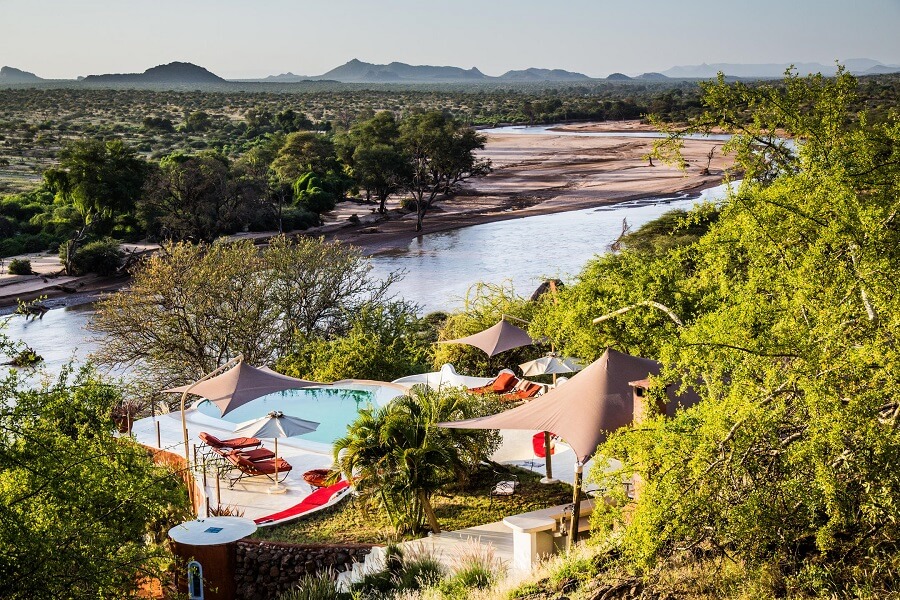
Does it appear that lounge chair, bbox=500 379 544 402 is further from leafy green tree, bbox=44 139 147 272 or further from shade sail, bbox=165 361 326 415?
leafy green tree, bbox=44 139 147 272

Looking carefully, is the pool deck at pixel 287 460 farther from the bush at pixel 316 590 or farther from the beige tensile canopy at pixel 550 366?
the beige tensile canopy at pixel 550 366

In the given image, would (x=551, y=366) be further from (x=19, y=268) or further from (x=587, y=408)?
(x=19, y=268)

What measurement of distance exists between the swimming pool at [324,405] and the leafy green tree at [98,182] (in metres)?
32.9

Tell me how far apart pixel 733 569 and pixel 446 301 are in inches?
1175

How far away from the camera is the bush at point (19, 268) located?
4288cm

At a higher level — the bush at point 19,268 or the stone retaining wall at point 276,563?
the stone retaining wall at point 276,563

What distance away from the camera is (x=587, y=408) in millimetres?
11992

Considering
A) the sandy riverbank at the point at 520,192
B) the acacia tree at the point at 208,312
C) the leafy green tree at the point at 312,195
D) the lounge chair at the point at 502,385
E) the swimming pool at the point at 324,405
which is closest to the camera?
the lounge chair at the point at 502,385

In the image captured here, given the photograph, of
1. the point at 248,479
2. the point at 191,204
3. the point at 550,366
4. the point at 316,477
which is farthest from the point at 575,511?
the point at 191,204

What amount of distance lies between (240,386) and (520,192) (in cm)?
5506

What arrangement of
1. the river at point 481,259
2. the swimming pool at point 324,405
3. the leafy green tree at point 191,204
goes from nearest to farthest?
the swimming pool at point 324,405 < the river at point 481,259 < the leafy green tree at point 191,204

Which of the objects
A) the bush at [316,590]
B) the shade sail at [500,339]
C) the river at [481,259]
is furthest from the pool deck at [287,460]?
the river at [481,259]

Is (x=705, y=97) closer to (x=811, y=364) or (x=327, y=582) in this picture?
(x=811, y=364)

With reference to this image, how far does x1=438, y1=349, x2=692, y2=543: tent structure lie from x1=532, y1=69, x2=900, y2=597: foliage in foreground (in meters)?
2.03
